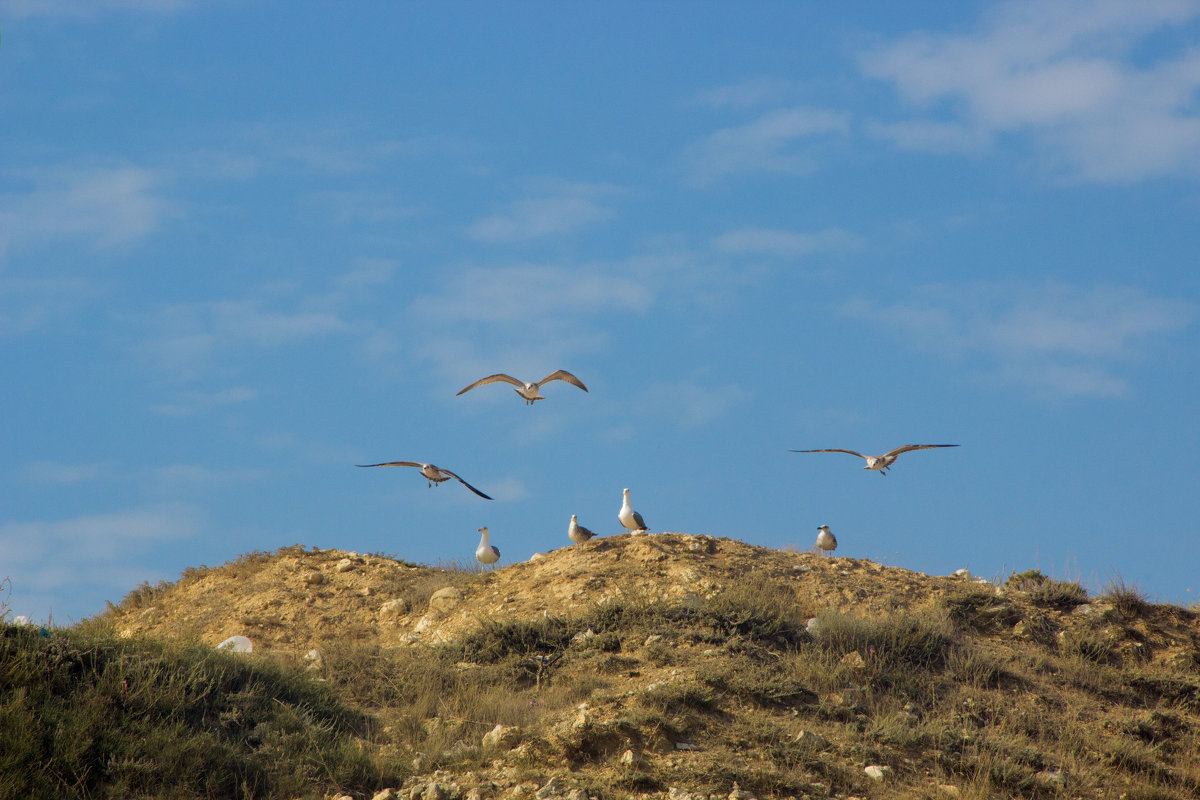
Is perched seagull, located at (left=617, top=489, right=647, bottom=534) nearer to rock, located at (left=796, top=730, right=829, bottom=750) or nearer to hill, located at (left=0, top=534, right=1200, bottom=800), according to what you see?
hill, located at (left=0, top=534, right=1200, bottom=800)

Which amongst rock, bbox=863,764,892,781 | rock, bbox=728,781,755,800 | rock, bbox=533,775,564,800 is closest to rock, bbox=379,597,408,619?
rock, bbox=533,775,564,800

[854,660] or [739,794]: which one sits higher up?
[854,660]

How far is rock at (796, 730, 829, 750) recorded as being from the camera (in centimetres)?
1084

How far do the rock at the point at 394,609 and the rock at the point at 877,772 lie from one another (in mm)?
8164

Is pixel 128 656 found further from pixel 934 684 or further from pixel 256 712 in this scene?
pixel 934 684

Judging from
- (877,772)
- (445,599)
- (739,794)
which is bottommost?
(739,794)

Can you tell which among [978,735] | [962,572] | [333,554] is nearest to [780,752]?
[978,735]

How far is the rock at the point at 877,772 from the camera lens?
10484 millimetres

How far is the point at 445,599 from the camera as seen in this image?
1591cm

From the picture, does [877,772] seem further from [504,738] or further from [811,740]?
[504,738]

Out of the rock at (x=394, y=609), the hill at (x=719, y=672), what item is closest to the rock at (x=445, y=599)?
the hill at (x=719, y=672)

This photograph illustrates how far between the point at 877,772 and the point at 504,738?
397 cm

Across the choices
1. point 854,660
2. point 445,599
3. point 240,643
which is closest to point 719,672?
point 854,660

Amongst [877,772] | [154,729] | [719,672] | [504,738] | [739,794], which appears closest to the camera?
[739,794]
